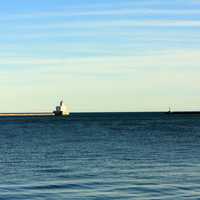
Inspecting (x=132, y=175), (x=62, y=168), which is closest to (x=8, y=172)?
(x=62, y=168)

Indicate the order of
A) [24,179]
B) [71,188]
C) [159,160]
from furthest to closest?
[159,160] < [24,179] < [71,188]

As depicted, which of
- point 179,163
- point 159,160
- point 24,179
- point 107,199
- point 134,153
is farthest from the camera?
point 134,153

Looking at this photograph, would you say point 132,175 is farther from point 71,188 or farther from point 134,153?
point 134,153

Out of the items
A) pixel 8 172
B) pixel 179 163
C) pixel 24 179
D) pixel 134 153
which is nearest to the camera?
pixel 24 179

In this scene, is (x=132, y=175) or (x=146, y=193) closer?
(x=146, y=193)

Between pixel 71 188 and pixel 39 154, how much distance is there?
3145 cm

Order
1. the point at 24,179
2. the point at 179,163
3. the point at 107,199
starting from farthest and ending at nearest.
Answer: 1. the point at 179,163
2. the point at 24,179
3. the point at 107,199

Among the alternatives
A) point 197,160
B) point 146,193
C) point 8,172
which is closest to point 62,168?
point 8,172

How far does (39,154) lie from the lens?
237 feet

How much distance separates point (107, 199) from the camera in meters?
36.9

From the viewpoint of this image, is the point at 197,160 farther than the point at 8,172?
Yes

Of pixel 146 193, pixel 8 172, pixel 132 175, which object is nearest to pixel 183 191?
pixel 146 193

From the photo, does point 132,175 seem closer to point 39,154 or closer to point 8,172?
point 8,172

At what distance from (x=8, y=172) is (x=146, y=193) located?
1615 cm
